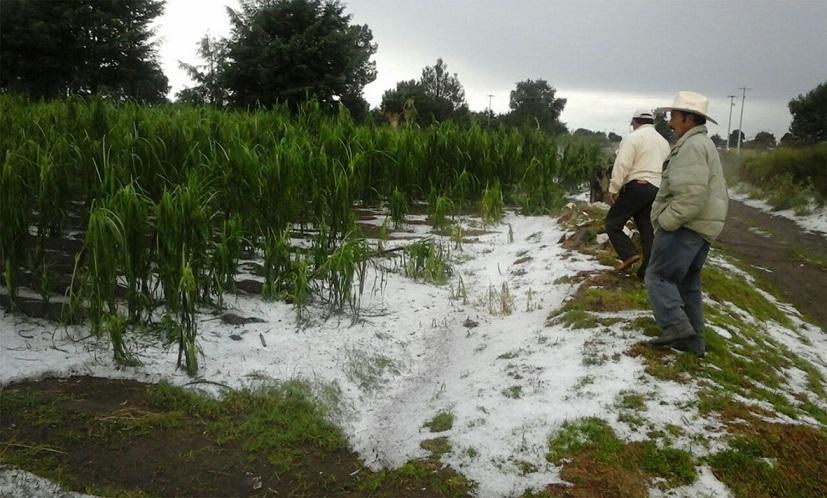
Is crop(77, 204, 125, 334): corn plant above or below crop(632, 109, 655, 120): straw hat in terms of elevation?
below

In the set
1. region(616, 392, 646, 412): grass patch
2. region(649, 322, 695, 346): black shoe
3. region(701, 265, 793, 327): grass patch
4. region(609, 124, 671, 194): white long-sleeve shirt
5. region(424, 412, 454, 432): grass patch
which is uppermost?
region(609, 124, 671, 194): white long-sleeve shirt

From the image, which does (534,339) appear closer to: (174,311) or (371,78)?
(174,311)

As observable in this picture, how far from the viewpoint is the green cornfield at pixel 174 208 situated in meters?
3.51

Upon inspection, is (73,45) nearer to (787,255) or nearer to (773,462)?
(787,255)

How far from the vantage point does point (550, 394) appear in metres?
3.38

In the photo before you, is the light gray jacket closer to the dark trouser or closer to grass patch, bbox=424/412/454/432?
the dark trouser

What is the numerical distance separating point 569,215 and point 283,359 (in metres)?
4.55

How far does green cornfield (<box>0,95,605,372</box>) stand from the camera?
351cm

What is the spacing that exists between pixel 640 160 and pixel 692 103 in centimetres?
135

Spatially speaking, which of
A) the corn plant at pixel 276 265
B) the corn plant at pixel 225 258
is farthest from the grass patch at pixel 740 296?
the corn plant at pixel 225 258

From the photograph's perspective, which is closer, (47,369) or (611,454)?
(611,454)

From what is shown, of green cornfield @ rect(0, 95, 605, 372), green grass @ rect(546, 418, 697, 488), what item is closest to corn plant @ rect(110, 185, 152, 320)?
green cornfield @ rect(0, 95, 605, 372)

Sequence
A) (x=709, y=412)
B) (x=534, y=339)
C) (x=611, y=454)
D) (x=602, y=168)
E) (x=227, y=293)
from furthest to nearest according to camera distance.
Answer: (x=602, y=168) < (x=227, y=293) < (x=534, y=339) < (x=709, y=412) < (x=611, y=454)

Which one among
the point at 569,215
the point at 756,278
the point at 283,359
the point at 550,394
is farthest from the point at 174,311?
the point at 756,278
